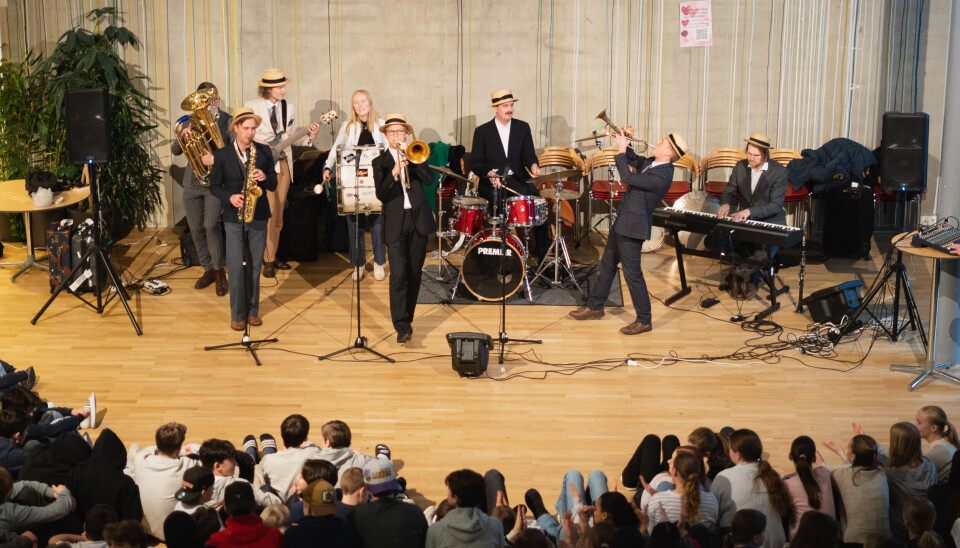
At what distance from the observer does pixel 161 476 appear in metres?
5.22

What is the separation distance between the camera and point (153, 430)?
6582 mm

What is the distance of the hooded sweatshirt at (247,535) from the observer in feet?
14.5

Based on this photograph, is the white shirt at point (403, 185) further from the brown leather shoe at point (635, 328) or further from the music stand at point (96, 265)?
the music stand at point (96, 265)

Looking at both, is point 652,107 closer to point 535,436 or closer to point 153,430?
point 535,436

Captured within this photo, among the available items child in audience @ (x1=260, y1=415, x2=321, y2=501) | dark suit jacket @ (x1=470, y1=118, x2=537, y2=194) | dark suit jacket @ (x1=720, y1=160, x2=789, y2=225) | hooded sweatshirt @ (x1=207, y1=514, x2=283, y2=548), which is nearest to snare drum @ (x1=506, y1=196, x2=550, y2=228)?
dark suit jacket @ (x1=470, y1=118, x2=537, y2=194)

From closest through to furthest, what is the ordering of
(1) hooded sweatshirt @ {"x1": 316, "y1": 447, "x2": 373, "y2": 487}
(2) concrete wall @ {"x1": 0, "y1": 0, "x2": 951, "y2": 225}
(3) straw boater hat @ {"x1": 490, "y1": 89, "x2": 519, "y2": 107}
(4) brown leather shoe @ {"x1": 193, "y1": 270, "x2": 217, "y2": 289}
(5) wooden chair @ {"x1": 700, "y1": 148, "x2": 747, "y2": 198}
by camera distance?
(1) hooded sweatshirt @ {"x1": 316, "y1": 447, "x2": 373, "y2": 487} → (4) brown leather shoe @ {"x1": 193, "y1": 270, "x2": 217, "y2": 289} → (3) straw boater hat @ {"x1": 490, "y1": 89, "x2": 519, "y2": 107} → (5) wooden chair @ {"x1": 700, "y1": 148, "x2": 747, "y2": 198} → (2) concrete wall @ {"x1": 0, "y1": 0, "x2": 951, "y2": 225}

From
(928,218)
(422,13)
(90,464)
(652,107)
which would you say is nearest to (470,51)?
(422,13)

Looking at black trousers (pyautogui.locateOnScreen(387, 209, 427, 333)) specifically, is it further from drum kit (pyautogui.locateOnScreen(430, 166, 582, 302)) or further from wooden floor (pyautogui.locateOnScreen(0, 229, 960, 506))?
drum kit (pyautogui.locateOnScreen(430, 166, 582, 302))

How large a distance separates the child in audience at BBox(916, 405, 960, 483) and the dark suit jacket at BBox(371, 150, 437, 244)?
3.73 m

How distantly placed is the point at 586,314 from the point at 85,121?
168 inches

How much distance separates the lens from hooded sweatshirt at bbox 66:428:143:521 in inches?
201

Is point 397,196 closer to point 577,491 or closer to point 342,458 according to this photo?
point 342,458

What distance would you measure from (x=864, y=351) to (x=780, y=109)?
13.5 ft

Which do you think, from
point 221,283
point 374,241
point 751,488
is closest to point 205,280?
point 221,283
